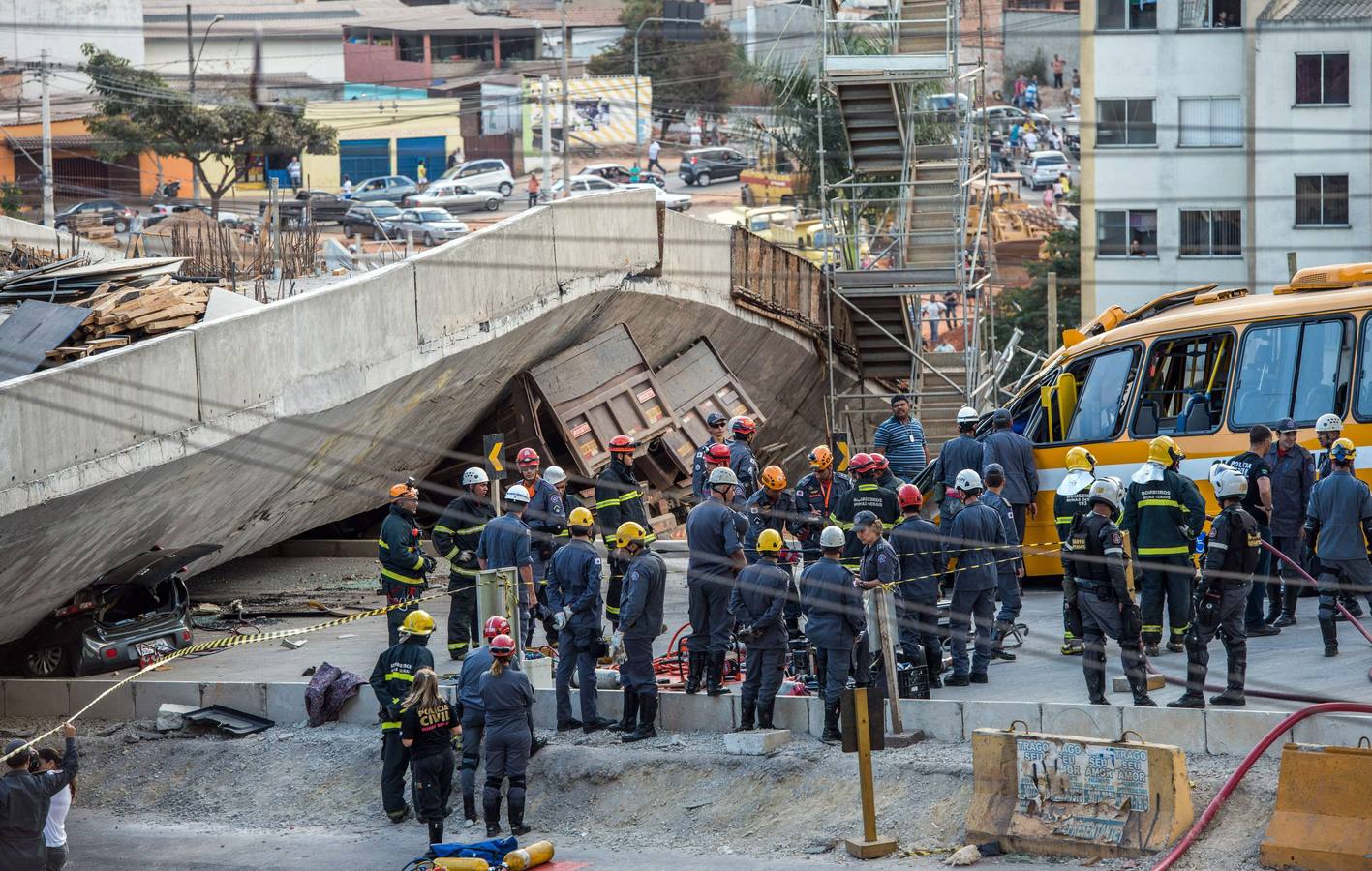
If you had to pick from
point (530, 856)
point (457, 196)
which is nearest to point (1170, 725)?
point (530, 856)

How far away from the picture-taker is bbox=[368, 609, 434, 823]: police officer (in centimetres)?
1248

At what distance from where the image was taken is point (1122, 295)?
4066cm

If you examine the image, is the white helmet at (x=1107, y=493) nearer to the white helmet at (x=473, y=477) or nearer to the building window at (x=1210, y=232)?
the white helmet at (x=473, y=477)

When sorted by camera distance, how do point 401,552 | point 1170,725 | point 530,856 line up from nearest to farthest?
1. point 1170,725
2. point 530,856
3. point 401,552

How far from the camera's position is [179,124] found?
5072cm

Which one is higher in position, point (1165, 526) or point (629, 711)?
point (1165, 526)

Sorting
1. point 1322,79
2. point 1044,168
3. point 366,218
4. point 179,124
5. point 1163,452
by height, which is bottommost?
point 1163,452

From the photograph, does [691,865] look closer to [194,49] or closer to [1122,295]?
[1122,295]

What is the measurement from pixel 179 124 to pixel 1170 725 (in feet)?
149

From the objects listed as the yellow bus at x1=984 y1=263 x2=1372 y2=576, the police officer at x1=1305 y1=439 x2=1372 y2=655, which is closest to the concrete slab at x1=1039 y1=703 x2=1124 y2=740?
the police officer at x1=1305 y1=439 x2=1372 y2=655

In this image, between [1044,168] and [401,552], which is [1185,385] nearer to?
[401,552]

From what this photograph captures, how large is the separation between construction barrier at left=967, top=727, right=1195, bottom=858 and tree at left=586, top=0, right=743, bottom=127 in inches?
2495

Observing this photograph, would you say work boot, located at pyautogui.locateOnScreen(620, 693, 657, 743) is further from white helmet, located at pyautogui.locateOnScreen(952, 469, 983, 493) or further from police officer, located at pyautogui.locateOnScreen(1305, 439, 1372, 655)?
police officer, located at pyautogui.locateOnScreen(1305, 439, 1372, 655)

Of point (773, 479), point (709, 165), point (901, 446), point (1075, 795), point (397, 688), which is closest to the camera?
point (1075, 795)
